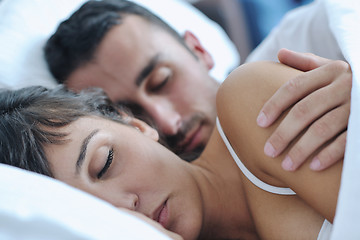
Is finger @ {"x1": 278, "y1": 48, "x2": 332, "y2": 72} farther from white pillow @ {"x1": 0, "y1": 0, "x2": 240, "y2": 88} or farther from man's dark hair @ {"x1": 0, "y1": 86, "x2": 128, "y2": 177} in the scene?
white pillow @ {"x1": 0, "y1": 0, "x2": 240, "y2": 88}

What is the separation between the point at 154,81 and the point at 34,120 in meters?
0.46

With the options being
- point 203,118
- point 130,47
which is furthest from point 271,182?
point 130,47

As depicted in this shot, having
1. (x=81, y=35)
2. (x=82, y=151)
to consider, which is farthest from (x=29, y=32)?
(x=82, y=151)

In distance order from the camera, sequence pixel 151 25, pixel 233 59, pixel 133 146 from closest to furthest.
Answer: pixel 133 146, pixel 151 25, pixel 233 59

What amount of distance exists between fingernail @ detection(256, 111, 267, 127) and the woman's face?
19cm

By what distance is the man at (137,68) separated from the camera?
1056mm

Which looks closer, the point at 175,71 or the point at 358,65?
the point at 358,65

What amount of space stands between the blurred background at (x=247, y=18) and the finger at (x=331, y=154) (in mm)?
1264

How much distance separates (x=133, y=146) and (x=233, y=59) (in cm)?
104

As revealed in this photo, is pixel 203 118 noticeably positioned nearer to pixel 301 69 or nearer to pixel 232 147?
pixel 232 147

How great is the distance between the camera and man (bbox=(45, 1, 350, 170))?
1056 millimetres

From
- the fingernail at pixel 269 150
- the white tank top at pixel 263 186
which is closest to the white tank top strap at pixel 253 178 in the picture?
the white tank top at pixel 263 186

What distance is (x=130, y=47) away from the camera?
1069 mm

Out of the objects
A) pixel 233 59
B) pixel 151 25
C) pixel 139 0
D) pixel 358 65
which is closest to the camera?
pixel 358 65
